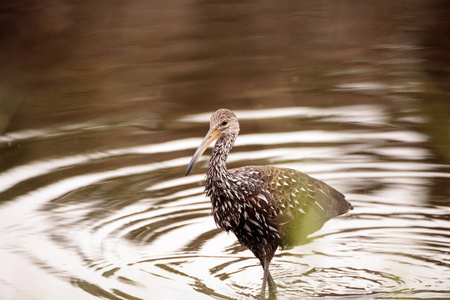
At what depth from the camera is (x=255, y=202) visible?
17.4ft

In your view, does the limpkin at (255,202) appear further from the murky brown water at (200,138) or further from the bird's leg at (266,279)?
the murky brown water at (200,138)

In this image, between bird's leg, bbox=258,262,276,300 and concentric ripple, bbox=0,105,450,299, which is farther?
concentric ripple, bbox=0,105,450,299

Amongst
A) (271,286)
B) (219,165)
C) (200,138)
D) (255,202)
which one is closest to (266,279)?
(271,286)

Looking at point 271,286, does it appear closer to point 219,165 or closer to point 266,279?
point 266,279

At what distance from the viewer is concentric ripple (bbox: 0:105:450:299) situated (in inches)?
211

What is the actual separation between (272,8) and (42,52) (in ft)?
13.4

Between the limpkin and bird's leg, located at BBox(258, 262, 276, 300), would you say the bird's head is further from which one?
bird's leg, located at BBox(258, 262, 276, 300)

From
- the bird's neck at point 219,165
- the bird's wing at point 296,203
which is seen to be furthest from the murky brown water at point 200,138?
the bird's neck at point 219,165

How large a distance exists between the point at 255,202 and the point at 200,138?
3.01 metres

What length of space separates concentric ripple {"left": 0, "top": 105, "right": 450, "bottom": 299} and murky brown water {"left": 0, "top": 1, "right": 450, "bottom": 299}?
0.02 metres

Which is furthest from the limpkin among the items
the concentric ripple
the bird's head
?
the concentric ripple

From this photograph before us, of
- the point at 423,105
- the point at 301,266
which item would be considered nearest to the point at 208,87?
the point at 301,266

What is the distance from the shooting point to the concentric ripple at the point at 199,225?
5.36 metres

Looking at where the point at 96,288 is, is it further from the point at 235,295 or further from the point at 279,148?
the point at 279,148
